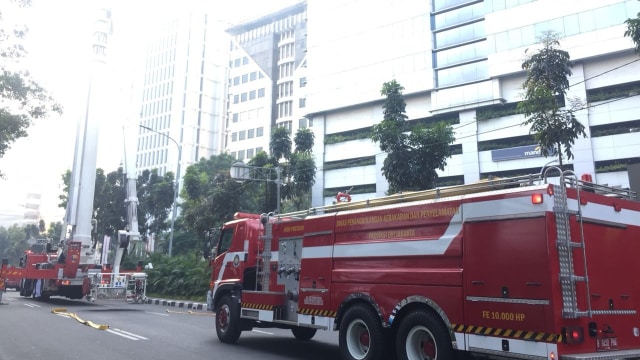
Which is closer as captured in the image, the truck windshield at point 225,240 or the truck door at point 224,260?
the truck door at point 224,260

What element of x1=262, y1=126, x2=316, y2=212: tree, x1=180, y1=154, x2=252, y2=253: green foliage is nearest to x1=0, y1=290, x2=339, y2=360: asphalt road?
x1=180, y1=154, x2=252, y2=253: green foliage

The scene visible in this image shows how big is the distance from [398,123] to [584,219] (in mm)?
15788

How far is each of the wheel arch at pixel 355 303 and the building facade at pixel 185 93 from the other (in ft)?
269

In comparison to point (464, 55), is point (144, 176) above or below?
below

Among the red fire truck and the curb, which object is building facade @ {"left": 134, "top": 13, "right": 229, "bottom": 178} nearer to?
the curb

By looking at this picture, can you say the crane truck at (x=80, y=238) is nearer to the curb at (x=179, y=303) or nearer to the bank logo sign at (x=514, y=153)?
the curb at (x=179, y=303)

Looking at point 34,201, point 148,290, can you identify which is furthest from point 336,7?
point 34,201

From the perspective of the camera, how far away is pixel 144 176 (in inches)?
1695

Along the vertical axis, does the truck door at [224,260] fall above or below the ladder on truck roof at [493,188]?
below

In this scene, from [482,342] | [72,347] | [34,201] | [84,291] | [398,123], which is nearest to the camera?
[482,342]

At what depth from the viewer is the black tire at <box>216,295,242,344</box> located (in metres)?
9.92

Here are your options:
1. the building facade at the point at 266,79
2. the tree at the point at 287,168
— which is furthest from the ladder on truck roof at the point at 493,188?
the building facade at the point at 266,79

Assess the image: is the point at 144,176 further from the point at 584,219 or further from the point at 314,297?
the point at 584,219

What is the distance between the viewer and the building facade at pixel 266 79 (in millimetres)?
73062
